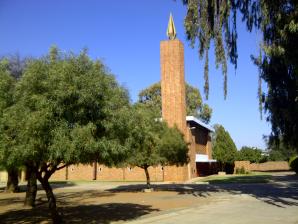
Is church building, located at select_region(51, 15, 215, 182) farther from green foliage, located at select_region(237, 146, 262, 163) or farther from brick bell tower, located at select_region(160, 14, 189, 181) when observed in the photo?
green foliage, located at select_region(237, 146, 262, 163)

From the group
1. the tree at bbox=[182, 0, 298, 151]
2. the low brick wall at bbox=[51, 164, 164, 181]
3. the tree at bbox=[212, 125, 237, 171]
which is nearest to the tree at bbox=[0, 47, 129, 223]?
the tree at bbox=[182, 0, 298, 151]

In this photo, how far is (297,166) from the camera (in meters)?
60.4

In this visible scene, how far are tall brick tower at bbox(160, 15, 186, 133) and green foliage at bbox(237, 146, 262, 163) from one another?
29113mm

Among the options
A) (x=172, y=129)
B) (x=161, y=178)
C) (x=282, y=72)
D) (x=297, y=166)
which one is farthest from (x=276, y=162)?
(x=282, y=72)

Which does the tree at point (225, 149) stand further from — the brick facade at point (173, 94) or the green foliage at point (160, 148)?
the green foliage at point (160, 148)

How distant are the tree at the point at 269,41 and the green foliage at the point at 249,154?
50.0 m

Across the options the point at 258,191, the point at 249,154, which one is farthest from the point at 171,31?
the point at 249,154

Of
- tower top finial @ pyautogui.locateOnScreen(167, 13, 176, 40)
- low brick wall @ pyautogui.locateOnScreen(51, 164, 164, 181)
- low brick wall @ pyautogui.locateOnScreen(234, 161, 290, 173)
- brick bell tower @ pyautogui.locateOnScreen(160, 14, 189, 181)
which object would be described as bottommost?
low brick wall @ pyautogui.locateOnScreen(51, 164, 164, 181)

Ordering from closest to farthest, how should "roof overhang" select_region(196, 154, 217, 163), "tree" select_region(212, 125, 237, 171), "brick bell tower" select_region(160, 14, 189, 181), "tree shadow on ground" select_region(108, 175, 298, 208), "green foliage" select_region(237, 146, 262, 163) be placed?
"tree shadow on ground" select_region(108, 175, 298, 208), "brick bell tower" select_region(160, 14, 189, 181), "roof overhang" select_region(196, 154, 217, 163), "tree" select_region(212, 125, 237, 171), "green foliage" select_region(237, 146, 262, 163)

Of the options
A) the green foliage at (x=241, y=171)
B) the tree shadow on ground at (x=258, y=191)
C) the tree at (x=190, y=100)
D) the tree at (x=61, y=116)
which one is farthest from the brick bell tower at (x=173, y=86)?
the tree at (x=61, y=116)

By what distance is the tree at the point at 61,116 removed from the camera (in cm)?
1310

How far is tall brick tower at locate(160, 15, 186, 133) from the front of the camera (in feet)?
163

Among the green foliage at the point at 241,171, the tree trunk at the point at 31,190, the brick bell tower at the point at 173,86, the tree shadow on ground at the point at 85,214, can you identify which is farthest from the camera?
the green foliage at the point at 241,171

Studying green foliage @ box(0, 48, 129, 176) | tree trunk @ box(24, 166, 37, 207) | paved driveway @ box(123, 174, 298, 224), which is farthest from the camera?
tree trunk @ box(24, 166, 37, 207)
